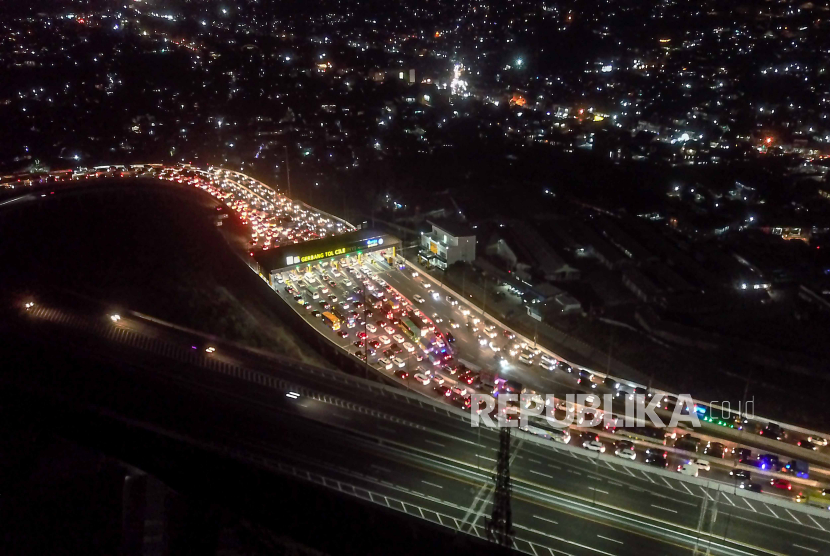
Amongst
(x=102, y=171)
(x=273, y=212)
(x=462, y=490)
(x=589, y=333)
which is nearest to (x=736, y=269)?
(x=589, y=333)

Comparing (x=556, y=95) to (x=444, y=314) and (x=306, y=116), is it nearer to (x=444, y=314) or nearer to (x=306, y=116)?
(x=306, y=116)

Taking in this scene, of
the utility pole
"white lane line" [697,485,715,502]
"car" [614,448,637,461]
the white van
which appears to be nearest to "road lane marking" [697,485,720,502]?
"white lane line" [697,485,715,502]

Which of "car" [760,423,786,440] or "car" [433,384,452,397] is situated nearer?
"car" [760,423,786,440]

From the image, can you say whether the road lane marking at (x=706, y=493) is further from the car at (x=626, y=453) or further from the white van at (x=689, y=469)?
the car at (x=626, y=453)

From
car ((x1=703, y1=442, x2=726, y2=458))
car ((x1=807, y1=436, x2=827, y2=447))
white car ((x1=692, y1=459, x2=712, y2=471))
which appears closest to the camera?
white car ((x1=692, y1=459, x2=712, y2=471))

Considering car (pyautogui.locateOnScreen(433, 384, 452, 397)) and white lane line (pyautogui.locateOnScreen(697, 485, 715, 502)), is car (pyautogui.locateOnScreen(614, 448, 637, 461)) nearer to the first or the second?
white lane line (pyautogui.locateOnScreen(697, 485, 715, 502))

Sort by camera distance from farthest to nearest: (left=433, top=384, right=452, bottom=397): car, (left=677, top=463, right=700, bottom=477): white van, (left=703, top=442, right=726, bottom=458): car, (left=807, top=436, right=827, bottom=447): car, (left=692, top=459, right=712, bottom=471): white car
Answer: (left=433, top=384, right=452, bottom=397): car → (left=807, top=436, right=827, bottom=447): car → (left=703, top=442, right=726, bottom=458): car → (left=692, top=459, right=712, bottom=471): white car → (left=677, top=463, right=700, bottom=477): white van

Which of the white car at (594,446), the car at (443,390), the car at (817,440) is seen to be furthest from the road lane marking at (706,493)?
the car at (443,390)
